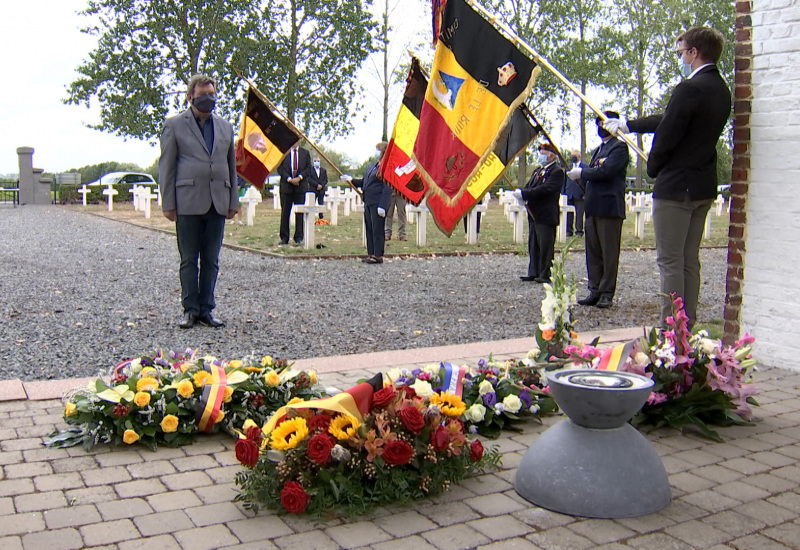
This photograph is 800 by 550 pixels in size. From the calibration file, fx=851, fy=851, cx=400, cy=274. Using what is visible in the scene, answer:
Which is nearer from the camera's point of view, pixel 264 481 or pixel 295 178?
pixel 264 481

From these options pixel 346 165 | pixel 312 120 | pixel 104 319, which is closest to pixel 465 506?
pixel 104 319

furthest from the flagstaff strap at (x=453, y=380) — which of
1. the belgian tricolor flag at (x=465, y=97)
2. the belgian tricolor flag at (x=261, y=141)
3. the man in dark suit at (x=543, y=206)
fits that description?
the belgian tricolor flag at (x=261, y=141)

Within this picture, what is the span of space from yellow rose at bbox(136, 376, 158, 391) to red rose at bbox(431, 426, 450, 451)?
155 centimetres

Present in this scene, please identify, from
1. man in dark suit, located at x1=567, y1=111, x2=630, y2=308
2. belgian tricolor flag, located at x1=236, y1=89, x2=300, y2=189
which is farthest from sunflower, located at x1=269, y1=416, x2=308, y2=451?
belgian tricolor flag, located at x1=236, y1=89, x2=300, y2=189

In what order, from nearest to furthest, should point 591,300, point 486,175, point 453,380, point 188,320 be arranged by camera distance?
1. point 453,380
2. point 486,175
3. point 188,320
4. point 591,300

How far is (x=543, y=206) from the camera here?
1084cm

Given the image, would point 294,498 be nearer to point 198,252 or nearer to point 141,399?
point 141,399

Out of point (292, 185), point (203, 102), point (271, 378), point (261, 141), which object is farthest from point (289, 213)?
point (271, 378)

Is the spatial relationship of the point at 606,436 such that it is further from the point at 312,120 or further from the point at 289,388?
the point at 312,120

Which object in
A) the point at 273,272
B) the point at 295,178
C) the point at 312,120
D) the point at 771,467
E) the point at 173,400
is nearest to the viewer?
the point at 771,467

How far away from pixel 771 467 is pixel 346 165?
1919 inches

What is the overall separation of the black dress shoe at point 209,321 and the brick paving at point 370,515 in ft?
9.50

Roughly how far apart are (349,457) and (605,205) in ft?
20.1

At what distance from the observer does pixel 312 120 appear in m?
39.8
